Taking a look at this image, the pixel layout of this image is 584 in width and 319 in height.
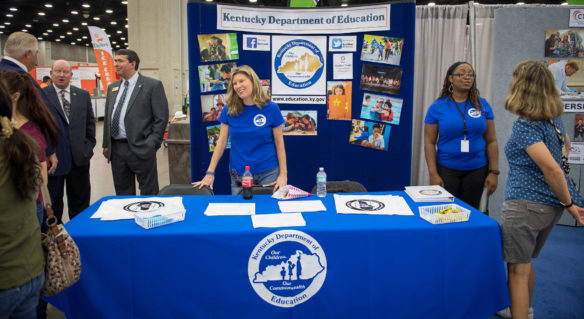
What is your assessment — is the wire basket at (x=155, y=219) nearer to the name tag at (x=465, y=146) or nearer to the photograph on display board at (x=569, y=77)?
the name tag at (x=465, y=146)

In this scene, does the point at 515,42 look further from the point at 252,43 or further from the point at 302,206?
the point at 302,206

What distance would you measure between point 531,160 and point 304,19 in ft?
7.12

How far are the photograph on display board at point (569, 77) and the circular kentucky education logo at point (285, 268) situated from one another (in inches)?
133

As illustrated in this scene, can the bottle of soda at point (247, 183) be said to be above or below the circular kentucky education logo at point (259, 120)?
below

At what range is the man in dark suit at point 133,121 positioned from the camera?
3.21 m

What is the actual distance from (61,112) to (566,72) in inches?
177

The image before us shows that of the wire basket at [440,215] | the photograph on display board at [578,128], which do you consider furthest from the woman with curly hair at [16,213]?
the photograph on display board at [578,128]

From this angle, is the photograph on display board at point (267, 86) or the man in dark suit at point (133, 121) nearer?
the man in dark suit at point (133, 121)

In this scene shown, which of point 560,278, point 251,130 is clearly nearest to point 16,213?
point 251,130

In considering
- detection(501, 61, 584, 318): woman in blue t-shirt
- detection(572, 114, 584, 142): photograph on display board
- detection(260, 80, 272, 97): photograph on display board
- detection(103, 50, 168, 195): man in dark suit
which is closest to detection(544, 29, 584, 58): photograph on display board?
detection(572, 114, 584, 142): photograph on display board

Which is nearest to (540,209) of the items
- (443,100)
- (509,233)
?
(509,233)

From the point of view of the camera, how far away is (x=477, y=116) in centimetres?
262

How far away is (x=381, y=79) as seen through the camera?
3.39 meters

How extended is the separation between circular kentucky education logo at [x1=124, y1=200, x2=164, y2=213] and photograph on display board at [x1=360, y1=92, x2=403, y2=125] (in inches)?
77.8
